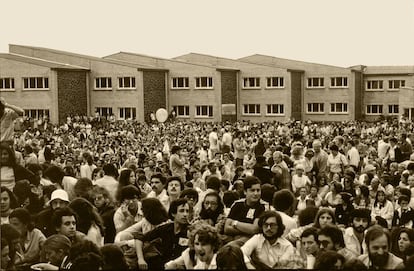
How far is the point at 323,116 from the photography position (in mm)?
58000

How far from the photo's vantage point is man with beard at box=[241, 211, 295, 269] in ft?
19.8

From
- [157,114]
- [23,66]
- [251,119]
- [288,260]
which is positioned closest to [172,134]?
[157,114]

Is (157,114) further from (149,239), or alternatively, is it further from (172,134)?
(149,239)

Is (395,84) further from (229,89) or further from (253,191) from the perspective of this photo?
(253,191)

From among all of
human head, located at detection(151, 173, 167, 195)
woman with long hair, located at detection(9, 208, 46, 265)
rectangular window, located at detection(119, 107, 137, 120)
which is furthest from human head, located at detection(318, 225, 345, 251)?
rectangular window, located at detection(119, 107, 137, 120)

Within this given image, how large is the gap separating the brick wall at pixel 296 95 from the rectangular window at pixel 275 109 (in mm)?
915

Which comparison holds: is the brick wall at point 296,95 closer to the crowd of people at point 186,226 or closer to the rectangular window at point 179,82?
the rectangular window at point 179,82

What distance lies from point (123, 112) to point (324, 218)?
47.4 meters

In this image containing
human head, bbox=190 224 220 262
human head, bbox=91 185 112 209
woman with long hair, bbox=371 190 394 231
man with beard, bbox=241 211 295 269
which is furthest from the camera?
woman with long hair, bbox=371 190 394 231

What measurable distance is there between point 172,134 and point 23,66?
20.6m

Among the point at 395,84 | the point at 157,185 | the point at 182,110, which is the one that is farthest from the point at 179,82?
the point at 157,185

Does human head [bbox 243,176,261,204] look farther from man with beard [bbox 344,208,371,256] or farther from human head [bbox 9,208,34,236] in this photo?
human head [bbox 9,208,34,236]

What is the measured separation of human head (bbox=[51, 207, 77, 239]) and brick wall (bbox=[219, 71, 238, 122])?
4890 centimetres

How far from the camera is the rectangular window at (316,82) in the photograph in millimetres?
58375
